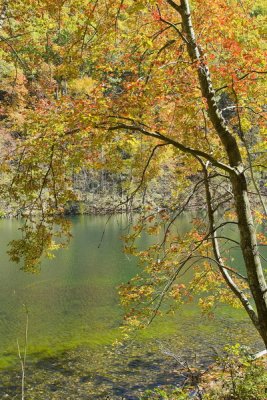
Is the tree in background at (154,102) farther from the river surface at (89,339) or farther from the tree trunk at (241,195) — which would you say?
the river surface at (89,339)

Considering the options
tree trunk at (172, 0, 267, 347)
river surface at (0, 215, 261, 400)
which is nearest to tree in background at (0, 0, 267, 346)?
tree trunk at (172, 0, 267, 347)

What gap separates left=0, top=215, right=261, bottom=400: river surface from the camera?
10430 millimetres

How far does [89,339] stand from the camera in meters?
13.6

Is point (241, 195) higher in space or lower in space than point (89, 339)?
higher

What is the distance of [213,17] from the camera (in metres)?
6.26

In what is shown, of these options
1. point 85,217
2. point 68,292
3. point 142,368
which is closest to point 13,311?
point 68,292

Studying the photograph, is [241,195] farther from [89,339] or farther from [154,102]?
[89,339]

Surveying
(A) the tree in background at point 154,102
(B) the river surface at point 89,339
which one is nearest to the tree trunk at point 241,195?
(A) the tree in background at point 154,102

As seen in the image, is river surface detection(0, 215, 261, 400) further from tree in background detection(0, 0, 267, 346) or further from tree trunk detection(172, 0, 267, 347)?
tree trunk detection(172, 0, 267, 347)

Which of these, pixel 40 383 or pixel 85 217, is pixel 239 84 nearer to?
pixel 40 383

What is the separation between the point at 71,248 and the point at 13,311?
13531mm

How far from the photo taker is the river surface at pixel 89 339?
10.4 metres

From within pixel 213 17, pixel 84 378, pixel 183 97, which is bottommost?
pixel 84 378

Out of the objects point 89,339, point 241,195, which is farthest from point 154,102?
point 89,339
